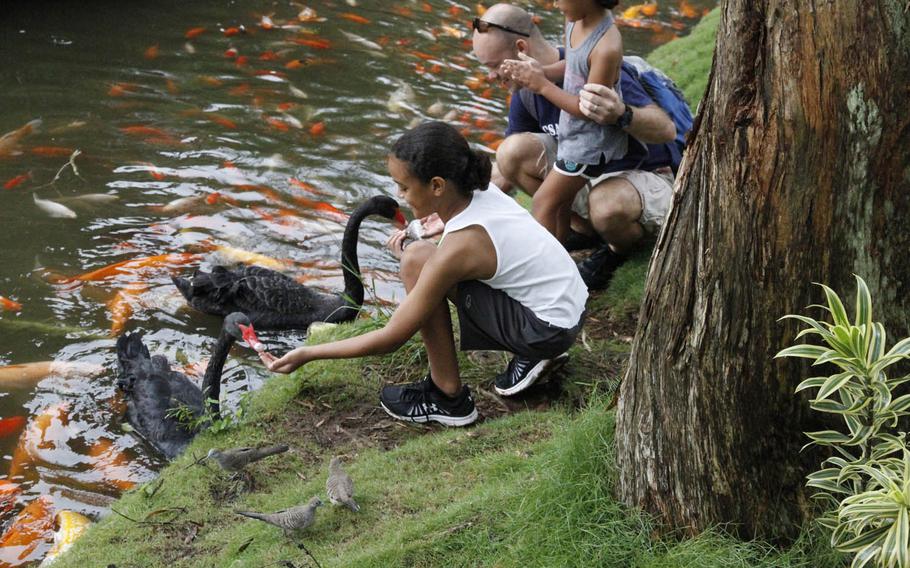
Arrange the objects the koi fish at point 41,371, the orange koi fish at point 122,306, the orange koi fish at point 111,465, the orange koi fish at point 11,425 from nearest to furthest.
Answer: the orange koi fish at point 111,465, the orange koi fish at point 11,425, the koi fish at point 41,371, the orange koi fish at point 122,306

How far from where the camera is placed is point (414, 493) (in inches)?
164

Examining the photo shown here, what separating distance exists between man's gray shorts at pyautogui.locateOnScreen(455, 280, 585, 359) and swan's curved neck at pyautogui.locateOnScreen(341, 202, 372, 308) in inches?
72.7

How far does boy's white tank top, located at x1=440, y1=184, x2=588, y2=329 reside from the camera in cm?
445

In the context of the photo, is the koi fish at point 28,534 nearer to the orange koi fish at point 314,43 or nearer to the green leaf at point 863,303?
the green leaf at point 863,303

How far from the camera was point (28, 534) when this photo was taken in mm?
5070

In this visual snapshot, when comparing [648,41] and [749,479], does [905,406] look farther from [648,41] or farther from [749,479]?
[648,41]

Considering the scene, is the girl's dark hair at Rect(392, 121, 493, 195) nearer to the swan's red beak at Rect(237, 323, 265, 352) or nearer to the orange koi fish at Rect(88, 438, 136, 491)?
the swan's red beak at Rect(237, 323, 265, 352)

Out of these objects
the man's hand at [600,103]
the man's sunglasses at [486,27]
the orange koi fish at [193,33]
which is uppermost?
the man's sunglasses at [486,27]

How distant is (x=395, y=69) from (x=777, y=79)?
386 inches

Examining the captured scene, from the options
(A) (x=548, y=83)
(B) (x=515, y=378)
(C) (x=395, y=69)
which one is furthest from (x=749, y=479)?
(C) (x=395, y=69)

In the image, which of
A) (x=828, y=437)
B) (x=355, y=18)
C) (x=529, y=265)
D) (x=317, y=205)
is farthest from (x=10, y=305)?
(x=355, y=18)

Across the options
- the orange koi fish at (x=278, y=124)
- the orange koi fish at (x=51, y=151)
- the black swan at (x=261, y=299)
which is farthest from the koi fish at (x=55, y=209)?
the orange koi fish at (x=278, y=124)

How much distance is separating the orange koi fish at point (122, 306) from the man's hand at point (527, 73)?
373 centimetres

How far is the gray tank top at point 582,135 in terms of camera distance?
5199 millimetres
